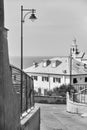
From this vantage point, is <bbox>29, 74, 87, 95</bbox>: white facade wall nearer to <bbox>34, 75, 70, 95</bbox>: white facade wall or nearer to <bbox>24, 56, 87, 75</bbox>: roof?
<bbox>34, 75, 70, 95</bbox>: white facade wall

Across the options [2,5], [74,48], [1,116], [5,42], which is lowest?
[1,116]

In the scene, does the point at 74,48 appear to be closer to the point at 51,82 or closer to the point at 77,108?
the point at 51,82

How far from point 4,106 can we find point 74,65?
61819 millimetres

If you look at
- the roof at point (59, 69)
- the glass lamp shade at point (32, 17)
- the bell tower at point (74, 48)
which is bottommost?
the roof at point (59, 69)

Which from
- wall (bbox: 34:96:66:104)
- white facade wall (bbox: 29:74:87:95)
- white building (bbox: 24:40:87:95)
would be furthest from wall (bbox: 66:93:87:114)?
white facade wall (bbox: 29:74:87:95)

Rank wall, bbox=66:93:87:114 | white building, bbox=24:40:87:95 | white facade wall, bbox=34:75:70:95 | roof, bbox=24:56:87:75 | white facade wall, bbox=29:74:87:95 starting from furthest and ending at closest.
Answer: roof, bbox=24:56:87:75, white building, bbox=24:40:87:95, white facade wall, bbox=29:74:87:95, white facade wall, bbox=34:75:70:95, wall, bbox=66:93:87:114

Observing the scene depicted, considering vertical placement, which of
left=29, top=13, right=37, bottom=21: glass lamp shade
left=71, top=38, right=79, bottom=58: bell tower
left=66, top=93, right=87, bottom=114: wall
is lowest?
left=66, top=93, right=87, bottom=114: wall

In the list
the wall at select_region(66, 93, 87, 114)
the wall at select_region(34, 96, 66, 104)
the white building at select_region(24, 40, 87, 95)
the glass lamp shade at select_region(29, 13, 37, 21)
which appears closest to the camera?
the glass lamp shade at select_region(29, 13, 37, 21)

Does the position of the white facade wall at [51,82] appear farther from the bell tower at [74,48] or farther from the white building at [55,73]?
the bell tower at [74,48]

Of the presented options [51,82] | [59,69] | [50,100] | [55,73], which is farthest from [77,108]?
[51,82]

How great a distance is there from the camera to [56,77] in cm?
6456

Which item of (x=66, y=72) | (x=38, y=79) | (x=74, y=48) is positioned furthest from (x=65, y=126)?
(x=74, y=48)

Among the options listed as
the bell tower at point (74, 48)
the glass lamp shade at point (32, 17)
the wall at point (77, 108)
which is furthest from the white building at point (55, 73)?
the bell tower at point (74, 48)

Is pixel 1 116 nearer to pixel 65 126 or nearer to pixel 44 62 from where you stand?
pixel 65 126
